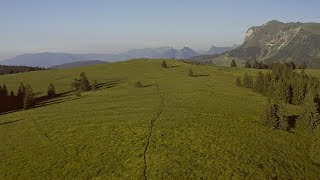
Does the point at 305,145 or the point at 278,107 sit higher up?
the point at 278,107

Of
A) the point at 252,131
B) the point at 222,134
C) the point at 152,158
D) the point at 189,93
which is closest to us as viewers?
the point at 152,158

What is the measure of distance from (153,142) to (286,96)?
6159 cm

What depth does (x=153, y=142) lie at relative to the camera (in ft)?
172

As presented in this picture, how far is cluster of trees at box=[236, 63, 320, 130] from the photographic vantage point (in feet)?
216

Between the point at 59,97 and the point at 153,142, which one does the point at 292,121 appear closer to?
the point at 153,142

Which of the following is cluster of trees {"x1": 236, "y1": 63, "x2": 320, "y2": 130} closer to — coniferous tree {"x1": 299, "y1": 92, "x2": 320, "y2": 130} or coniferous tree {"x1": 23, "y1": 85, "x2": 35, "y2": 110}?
coniferous tree {"x1": 299, "y1": 92, "x2": 320, "y2": 130}

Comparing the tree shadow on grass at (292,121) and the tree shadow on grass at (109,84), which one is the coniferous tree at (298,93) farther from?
the tree shadow on grass at (109,84)

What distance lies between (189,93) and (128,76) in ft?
188

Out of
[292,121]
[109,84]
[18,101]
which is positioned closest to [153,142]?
[292,121]

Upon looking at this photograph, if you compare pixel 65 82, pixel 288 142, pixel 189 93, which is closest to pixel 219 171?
pixel 288 142

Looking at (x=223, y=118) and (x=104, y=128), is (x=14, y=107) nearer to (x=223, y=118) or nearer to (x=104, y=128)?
(x=104, y=128)

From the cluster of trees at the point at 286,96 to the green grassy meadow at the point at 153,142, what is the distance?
111 inches

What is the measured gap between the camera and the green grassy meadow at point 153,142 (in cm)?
4381

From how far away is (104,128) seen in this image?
60.4 m
